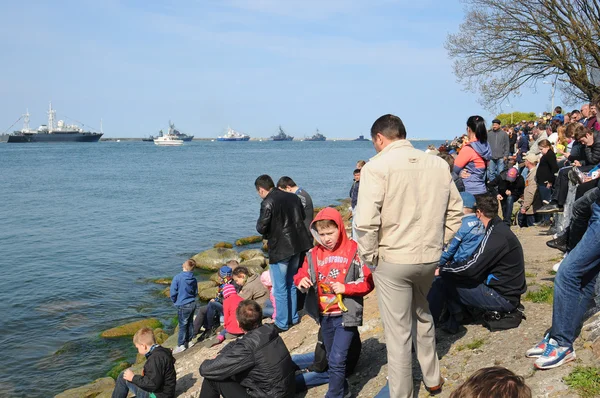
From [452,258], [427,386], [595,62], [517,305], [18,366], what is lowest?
[18,366]

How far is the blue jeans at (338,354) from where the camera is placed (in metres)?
5.05

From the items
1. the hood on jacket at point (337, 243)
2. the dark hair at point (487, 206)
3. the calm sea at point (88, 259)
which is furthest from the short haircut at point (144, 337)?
the calm sea at point (88, 259)

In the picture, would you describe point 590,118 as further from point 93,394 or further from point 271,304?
point 93,394

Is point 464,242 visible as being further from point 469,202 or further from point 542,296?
point 542,296

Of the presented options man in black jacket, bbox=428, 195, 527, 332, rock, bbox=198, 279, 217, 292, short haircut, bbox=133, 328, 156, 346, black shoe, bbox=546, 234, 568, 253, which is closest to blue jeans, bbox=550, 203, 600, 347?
black shoe, bbox=546, 234, 568, 253

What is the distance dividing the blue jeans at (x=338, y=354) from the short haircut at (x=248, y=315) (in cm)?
66

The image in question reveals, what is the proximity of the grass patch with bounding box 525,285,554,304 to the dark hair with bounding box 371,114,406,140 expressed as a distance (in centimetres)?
310

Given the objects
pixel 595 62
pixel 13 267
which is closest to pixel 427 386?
pixel 595 62

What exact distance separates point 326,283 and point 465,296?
60.4 inches

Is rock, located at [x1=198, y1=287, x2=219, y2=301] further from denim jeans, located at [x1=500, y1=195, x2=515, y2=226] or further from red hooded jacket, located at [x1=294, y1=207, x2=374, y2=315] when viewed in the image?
red hooded jacket, located at [x1=294, y1=207, x2=374, y2=315]

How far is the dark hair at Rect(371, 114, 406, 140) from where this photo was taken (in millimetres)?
4285

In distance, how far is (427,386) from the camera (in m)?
4.71

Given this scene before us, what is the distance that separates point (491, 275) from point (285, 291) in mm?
3410

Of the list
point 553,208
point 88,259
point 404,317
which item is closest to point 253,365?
point 404,317
